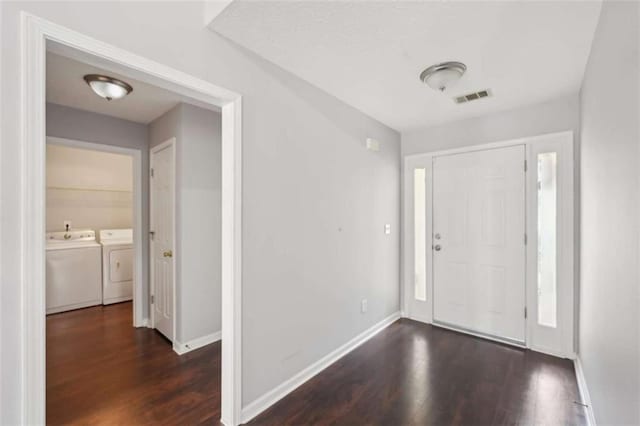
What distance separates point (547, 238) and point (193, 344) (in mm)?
3630

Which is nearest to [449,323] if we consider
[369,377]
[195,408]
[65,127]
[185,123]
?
[369,377]

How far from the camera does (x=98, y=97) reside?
2.78 m

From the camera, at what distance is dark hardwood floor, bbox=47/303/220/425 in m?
1.93

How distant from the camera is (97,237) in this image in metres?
4.83

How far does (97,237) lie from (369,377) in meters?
4.88

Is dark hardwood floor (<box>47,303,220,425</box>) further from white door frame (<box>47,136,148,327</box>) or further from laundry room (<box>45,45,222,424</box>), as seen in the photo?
white door frame (<box>47,136,148,327</box>)

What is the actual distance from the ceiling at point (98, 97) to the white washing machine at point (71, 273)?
2204 millimetres

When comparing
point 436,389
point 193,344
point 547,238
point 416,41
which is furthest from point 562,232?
point 193,344

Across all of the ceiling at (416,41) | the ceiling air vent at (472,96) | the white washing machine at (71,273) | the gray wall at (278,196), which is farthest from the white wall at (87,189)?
the ceiling air vent at (472,96)

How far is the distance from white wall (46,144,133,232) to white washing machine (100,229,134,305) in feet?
1.56

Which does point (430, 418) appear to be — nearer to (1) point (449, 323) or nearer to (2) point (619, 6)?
(1) point (449, 323)

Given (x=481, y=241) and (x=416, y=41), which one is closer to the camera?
(x=416, y=41)

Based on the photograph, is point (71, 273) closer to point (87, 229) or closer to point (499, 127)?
point (87, 229)
